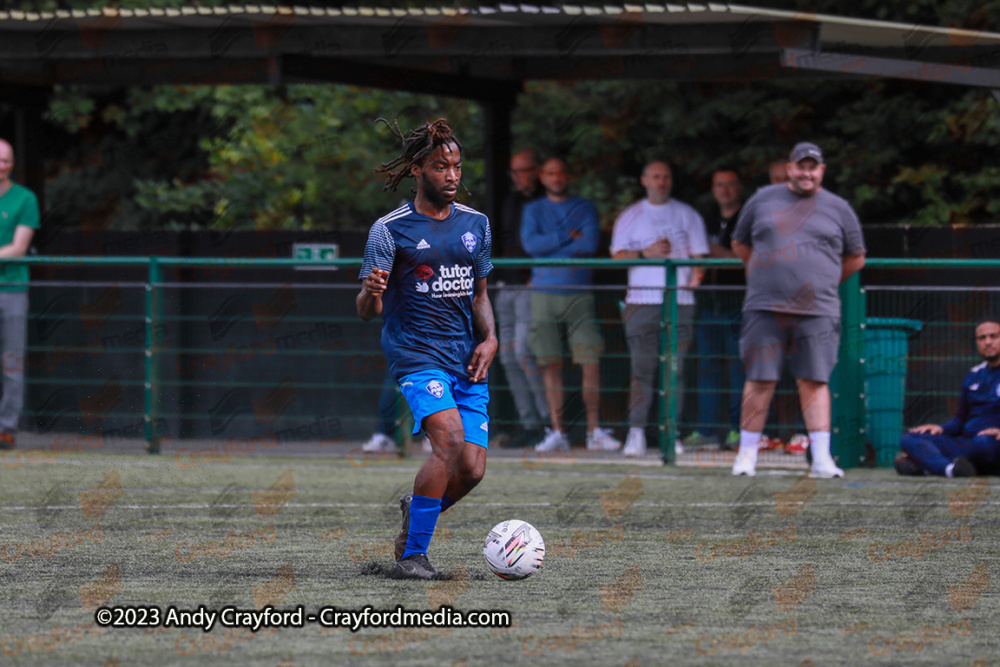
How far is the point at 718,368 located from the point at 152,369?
15.7 feet

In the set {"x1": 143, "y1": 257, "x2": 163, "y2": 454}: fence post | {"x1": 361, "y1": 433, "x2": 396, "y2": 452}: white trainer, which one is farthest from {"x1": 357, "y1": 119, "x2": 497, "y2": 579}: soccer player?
{"x1": 143, "y1": 257, "x2": 163, "y2": 454}: fence post

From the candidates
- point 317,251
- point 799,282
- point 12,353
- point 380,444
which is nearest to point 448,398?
point 799,282

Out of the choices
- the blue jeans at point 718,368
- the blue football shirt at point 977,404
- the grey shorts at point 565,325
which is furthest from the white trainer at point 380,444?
the blue football shirt at point 977,404

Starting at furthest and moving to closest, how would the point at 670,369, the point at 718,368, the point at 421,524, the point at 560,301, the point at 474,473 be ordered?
the point at 560,301, the point at 718,368, the point at 670,369, the point at 474,473, the point at 421,524

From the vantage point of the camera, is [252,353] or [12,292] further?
[252,353]

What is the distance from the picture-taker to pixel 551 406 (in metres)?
11.9

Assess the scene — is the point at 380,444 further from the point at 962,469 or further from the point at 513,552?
the point at 513,552

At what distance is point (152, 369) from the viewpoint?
39.9 feet

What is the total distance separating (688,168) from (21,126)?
7240 millimetres

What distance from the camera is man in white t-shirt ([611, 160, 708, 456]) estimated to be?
38.2 ft

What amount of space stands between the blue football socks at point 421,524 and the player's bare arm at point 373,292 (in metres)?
0.84

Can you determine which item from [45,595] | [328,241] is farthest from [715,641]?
[328,241]

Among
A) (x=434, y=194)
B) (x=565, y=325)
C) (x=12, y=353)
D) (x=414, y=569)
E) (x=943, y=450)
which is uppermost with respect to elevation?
(x=434, y=194)

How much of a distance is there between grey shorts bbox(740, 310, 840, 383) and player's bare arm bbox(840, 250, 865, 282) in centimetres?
38
